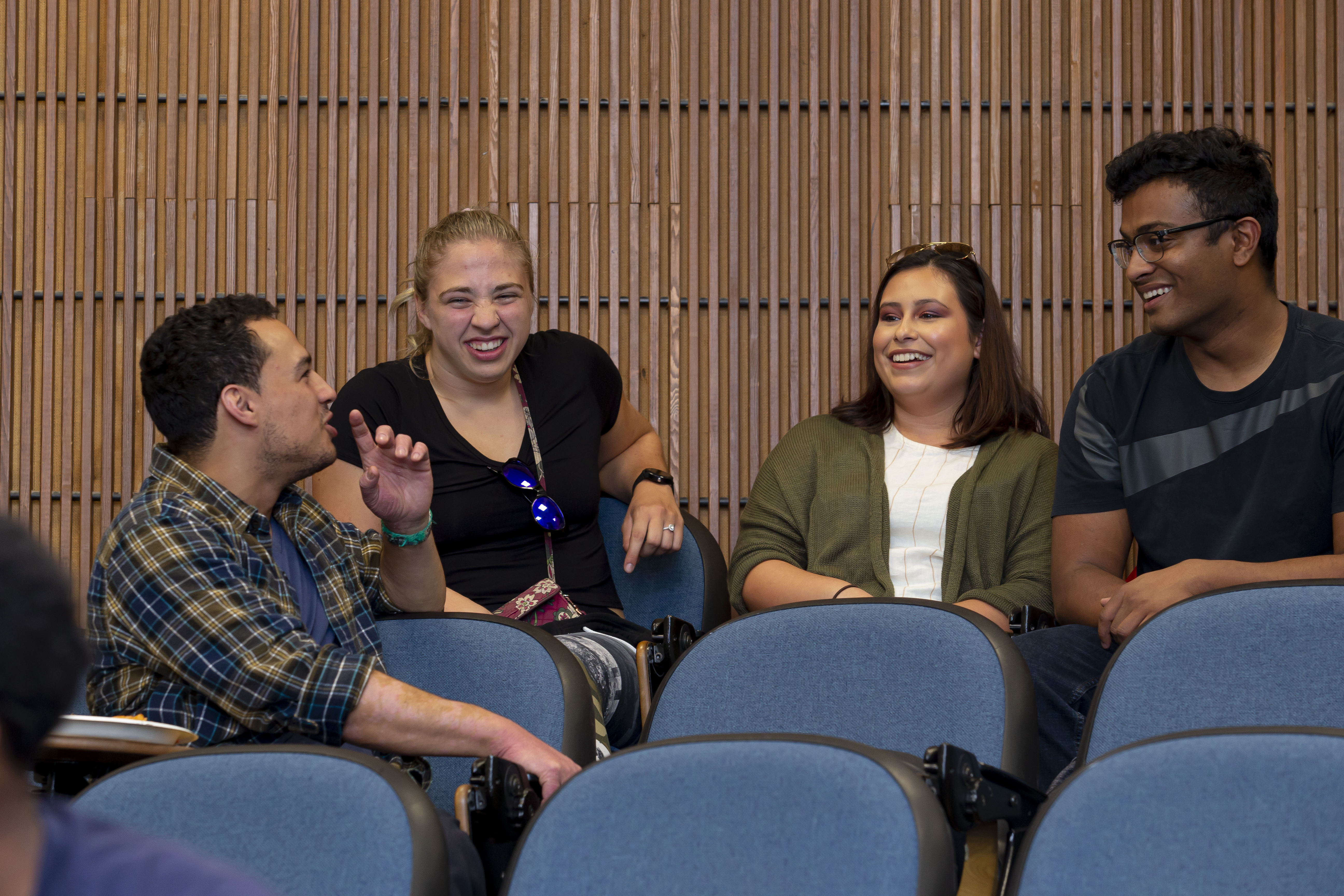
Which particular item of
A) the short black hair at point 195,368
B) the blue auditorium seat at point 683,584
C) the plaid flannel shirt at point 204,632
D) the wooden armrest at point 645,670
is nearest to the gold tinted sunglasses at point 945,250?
the blue auditorium seat at point 683,584

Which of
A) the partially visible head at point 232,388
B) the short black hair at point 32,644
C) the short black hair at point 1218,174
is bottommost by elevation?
the short black hair at point 32,644

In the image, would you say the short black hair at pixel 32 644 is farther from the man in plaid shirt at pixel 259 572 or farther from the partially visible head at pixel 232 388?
the partially visible head at pixel 232 388

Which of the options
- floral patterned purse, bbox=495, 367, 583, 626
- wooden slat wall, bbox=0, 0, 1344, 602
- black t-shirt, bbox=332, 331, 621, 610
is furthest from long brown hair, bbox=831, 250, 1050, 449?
wooden slat wall, bbox=0, 0, 1344, 602

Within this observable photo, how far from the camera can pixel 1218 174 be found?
258 cm

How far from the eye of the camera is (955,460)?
300cm

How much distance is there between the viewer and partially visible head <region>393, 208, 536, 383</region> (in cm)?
299

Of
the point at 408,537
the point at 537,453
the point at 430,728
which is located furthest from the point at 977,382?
the point at 430,728

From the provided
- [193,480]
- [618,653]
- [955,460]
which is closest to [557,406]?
[618,653]

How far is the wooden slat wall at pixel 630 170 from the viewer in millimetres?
4074

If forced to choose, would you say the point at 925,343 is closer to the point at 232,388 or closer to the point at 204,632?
the point at 232,388

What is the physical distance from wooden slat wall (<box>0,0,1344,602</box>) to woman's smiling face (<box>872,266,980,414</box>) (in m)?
0.99

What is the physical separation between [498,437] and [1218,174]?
5.71 ft

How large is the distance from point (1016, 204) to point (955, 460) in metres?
1.46

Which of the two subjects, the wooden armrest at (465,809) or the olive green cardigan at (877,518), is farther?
the olive green cardigan at (877,518)
